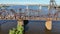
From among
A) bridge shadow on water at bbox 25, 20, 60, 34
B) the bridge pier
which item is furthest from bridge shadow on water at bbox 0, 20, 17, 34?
the bridge pier

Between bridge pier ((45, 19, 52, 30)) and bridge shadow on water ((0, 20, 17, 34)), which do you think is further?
bridge shadow on water ((0, 20, 17, 34))

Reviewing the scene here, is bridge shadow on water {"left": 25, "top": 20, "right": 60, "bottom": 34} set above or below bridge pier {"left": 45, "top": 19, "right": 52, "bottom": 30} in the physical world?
below

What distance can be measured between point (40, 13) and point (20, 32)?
624 cm

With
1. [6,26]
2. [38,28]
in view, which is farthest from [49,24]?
[6,26]

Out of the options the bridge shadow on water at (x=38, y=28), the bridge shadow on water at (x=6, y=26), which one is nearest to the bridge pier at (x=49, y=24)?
the bridge shadow on water at (x=38, y=28)

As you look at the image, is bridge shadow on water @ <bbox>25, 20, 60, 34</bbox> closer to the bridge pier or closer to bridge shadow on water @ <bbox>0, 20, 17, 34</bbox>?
the bridge pier

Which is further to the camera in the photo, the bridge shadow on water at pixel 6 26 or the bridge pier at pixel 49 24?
the bridge shadow on water at pixel 6 26

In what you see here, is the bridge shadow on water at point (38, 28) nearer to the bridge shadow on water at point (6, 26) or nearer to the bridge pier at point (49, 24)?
the bridge pier at point (49, 24)

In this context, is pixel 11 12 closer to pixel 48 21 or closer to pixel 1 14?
pixel 1 14

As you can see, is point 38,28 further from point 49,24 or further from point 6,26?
point 6,26

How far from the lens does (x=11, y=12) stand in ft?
86.4

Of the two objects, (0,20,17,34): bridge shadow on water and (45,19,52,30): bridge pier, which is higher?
(45,19,52,30): bridge pier

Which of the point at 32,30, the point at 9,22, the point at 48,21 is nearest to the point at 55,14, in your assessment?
the point at 48,21

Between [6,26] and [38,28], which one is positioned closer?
[38,28]
